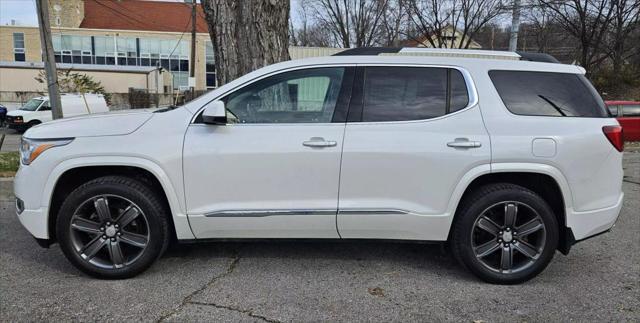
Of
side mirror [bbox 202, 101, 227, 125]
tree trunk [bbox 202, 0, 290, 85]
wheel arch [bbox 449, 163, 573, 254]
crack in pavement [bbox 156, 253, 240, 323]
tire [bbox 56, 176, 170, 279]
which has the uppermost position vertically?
tree trunk [bbox 202, 0, 290, 85]

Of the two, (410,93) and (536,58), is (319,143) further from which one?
(536,58)

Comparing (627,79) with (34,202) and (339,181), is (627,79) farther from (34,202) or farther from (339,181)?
(34,202)

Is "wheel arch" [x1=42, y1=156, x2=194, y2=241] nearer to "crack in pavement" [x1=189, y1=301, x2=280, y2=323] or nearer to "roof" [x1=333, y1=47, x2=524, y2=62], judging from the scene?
"crack in pavement" [x1=189, y1=301, x2=280, y2=323]

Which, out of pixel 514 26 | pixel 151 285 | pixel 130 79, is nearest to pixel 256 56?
pixel 151 285

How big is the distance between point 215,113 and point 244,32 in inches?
120

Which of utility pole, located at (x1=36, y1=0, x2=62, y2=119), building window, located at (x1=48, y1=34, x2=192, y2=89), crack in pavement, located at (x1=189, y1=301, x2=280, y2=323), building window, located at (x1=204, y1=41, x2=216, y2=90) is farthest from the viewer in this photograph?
building window, located at (x1=204, y1=41, x2=216, y2=90)

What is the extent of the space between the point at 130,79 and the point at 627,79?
31148mm

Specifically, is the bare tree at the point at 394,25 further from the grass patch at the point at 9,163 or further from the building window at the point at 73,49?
the building window at the point at 73,49

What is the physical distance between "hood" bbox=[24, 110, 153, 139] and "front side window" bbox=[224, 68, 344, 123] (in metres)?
0.73

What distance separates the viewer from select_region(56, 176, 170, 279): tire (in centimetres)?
341

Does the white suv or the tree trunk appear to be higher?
the tree trunk

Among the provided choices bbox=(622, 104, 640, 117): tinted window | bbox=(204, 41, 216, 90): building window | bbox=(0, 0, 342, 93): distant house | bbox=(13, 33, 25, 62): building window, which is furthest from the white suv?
bbox=(13, 33, 25, 62): building window

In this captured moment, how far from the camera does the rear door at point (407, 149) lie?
11.0 ft

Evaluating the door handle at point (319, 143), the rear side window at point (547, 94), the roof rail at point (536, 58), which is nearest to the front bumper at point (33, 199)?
the door handle at point (319, 143)
